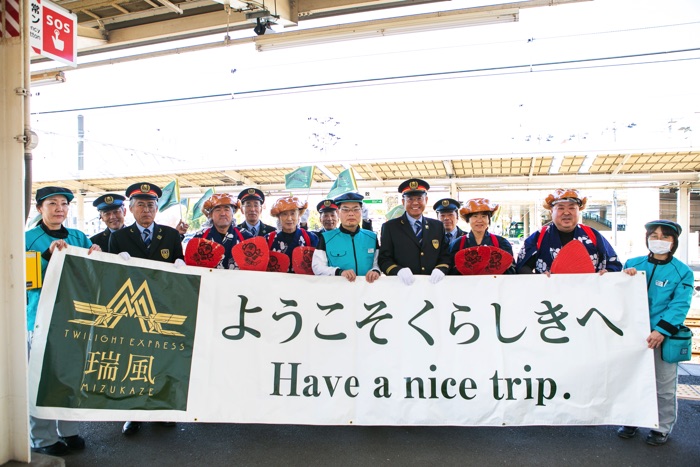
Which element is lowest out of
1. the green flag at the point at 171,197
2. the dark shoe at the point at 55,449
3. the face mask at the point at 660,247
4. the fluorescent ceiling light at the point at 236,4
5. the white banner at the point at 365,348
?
the dark shoe at the point at 55,449

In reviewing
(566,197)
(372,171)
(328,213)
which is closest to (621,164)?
(372,171)

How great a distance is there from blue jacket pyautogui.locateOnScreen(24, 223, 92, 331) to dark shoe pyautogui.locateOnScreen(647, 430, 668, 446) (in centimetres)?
430

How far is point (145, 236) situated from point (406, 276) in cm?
212

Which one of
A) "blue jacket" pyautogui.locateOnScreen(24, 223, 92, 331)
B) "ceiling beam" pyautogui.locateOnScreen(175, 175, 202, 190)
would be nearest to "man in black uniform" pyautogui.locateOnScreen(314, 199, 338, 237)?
"blue jacket" pyautogui.locateOnScreen(24, 223, 92, 331)

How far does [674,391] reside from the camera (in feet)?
10.0

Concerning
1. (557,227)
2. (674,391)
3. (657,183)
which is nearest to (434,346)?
(557,227)

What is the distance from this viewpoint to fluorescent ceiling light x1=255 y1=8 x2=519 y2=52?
4082mm

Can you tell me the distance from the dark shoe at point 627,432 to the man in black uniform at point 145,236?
350cm

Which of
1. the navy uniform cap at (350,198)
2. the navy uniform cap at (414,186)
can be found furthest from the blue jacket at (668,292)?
the navy uniform cap at (350,198)

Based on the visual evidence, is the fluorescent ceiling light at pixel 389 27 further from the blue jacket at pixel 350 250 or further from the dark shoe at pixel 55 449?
the dark shoe at pixel 55 449

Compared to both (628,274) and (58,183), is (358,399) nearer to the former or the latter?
(628,274)

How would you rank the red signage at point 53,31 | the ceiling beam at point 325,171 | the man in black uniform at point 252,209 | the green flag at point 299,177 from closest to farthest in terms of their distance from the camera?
the red signage at point 53,31 → the man in black uniform at point 252,209 → the green flag at point 299,177 → the ceiling beam at point 325,171

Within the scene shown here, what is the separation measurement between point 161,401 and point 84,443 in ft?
2.17

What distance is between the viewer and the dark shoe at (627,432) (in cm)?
311
